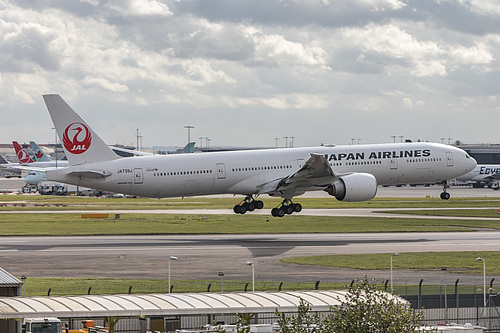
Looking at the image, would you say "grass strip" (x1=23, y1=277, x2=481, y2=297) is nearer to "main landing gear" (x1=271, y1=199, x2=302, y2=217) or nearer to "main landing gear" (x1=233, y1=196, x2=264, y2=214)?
"main landing gear" (x1=271, y1=199, x2=302, y2=217)

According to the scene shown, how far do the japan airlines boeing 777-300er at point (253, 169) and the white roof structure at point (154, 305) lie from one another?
1366 inches

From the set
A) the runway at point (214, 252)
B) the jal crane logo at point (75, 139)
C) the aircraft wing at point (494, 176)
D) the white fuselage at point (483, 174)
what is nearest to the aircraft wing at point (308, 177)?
the runway at point (214, 252)

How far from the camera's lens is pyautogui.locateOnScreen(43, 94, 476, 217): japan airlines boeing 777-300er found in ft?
205

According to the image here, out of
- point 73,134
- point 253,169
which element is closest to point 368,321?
point 73,134

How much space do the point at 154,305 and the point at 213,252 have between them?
3101cm

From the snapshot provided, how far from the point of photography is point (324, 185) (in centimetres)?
6581

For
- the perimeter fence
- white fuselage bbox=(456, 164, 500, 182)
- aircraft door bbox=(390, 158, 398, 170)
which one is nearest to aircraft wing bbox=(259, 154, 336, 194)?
aircraft door bbox=(390, 158, 398, 170)

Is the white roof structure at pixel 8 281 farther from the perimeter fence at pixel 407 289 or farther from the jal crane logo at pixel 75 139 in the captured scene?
the jal crane logo at pixel 75 139

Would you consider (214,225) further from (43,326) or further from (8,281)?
(43,326)

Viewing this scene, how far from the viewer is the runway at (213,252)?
46844mm

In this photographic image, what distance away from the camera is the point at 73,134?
6244cm

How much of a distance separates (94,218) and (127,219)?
4.29 meters

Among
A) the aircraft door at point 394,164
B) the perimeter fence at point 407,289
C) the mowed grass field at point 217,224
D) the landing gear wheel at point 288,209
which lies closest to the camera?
the perimeter fence at point 407,289

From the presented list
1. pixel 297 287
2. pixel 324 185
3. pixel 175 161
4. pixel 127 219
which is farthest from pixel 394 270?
pixel 127 219
